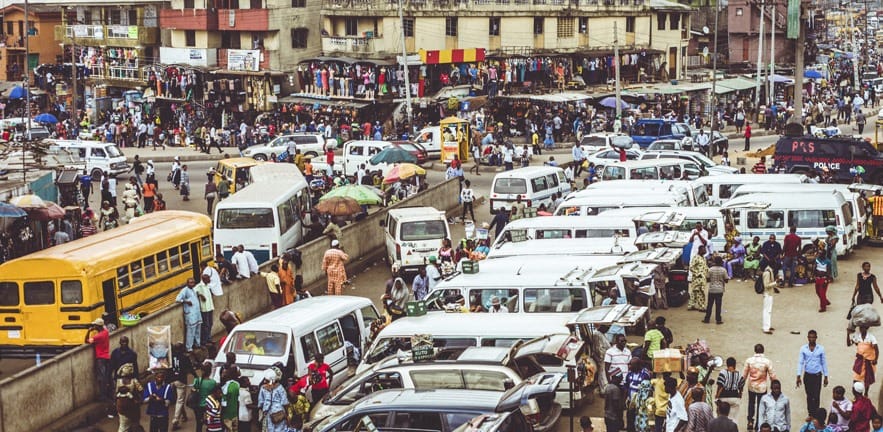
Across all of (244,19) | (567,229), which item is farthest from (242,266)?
(244,19)

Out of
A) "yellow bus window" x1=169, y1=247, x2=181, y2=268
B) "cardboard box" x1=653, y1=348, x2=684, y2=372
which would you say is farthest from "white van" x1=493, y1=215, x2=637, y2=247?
"cardboard box" x1=653, y1=348, x2=684, y2=372

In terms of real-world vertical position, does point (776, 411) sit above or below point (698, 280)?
below

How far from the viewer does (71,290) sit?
21.3 metres

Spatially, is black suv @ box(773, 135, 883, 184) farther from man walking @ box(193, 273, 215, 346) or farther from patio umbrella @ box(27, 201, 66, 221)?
man walking @ box(193, 273, 215, 346)

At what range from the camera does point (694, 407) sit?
15.1 metres

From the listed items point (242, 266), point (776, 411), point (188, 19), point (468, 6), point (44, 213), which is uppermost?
point (468, 6)

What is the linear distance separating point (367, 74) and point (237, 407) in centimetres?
4375

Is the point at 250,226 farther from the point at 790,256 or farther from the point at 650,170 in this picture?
the point at 650,170

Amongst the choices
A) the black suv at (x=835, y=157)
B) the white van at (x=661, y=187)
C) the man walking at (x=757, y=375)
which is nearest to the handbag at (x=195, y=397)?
the man walking at (x=757, y=375)

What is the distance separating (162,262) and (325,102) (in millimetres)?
36792

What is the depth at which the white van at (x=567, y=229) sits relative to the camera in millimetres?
26625

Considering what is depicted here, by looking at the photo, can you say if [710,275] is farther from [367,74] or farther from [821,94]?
[821,94]

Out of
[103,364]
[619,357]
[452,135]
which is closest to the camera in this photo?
[619,357]

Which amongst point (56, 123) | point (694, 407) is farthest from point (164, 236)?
point (56, 123)
